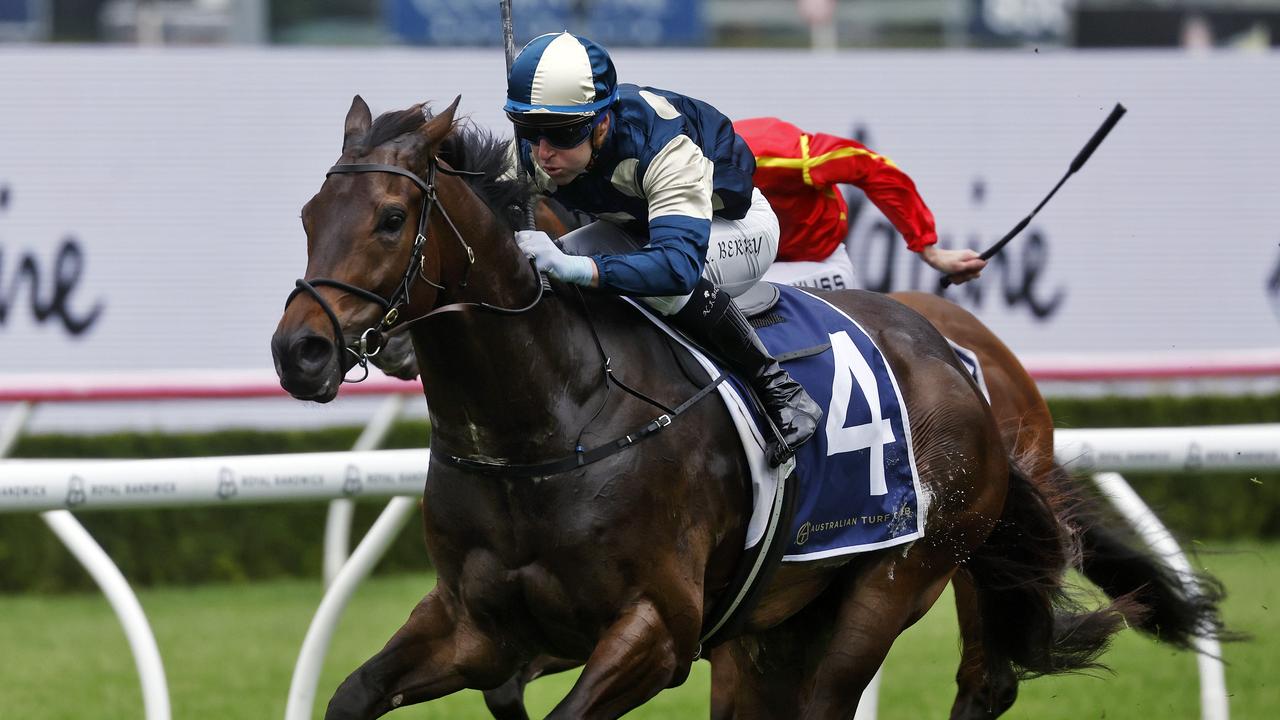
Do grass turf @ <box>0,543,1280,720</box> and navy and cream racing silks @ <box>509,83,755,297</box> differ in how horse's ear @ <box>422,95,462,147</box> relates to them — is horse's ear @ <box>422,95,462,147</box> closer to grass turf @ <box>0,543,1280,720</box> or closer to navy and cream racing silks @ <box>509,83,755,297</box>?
navy and cream racing silks @ <box>509,83,755,297</box>

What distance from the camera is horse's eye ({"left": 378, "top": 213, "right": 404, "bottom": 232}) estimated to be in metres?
2.62

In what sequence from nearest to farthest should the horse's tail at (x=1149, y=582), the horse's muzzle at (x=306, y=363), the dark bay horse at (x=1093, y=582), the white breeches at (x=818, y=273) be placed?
the horse's muzzle at (x=306, y=363), the dark bay horse at (x=1093, y=582), the horse's tail at (x=1149, y=582), the white breeches at (x=818, y=273)

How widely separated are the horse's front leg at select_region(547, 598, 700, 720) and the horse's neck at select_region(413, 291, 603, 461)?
35 centimetres

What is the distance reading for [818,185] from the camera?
4.41 meters

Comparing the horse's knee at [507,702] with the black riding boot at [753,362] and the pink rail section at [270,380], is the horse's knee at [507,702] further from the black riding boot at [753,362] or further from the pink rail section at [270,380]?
the pink rail section at [270,380]

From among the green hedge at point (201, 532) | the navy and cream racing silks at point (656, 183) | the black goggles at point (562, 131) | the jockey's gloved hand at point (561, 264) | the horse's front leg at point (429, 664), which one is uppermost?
the black goggles at point (562, 131)

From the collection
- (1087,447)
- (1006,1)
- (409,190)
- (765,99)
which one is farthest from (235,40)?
(409,190)

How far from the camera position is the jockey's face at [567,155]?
2.97 m

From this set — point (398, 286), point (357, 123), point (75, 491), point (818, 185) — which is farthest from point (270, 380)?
point (398, 286)

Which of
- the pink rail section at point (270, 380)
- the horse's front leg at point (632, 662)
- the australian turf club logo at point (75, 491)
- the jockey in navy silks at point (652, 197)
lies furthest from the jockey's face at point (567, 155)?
the pink rail section at point (270, 380)

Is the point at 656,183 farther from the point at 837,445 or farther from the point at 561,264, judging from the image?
the point at 837,445

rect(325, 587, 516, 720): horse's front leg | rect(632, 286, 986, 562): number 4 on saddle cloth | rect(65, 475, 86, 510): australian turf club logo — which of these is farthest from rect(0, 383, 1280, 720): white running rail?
rect(632, 286, 986, 562): number 4 on saddle cloth

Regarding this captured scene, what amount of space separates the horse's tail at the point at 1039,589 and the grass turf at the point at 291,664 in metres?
0.54

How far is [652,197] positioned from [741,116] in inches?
249
